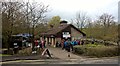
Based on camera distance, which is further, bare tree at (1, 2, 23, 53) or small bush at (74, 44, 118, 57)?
small bush at (74, 44, 118, 57)

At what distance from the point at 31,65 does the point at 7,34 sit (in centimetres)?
1107

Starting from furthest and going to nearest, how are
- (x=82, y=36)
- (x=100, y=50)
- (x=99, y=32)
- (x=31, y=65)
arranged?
(x=82, y=36)
(x=99, y=32)
(x=100, y=50)
(x=31, y=65)

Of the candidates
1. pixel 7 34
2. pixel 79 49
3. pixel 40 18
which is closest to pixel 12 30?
pixel 7 34

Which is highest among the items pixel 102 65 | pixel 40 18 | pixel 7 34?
pixel 40 18

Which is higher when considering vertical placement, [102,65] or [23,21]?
[23,21]

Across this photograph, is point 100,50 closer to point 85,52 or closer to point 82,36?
point 85,52

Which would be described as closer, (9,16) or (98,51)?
(98,51)

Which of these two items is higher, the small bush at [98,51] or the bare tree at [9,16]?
the bare tree at [9,16]

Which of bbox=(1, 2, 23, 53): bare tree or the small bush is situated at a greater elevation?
bbox=(1, 2, 23, 53): bare tree

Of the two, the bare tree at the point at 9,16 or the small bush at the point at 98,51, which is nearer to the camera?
the bare tree at the point at 9,16

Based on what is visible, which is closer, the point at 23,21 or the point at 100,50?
the point at 100,50

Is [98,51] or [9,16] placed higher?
[9,16]

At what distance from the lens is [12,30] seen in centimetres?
2898

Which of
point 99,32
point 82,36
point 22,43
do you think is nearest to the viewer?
point 22,43
